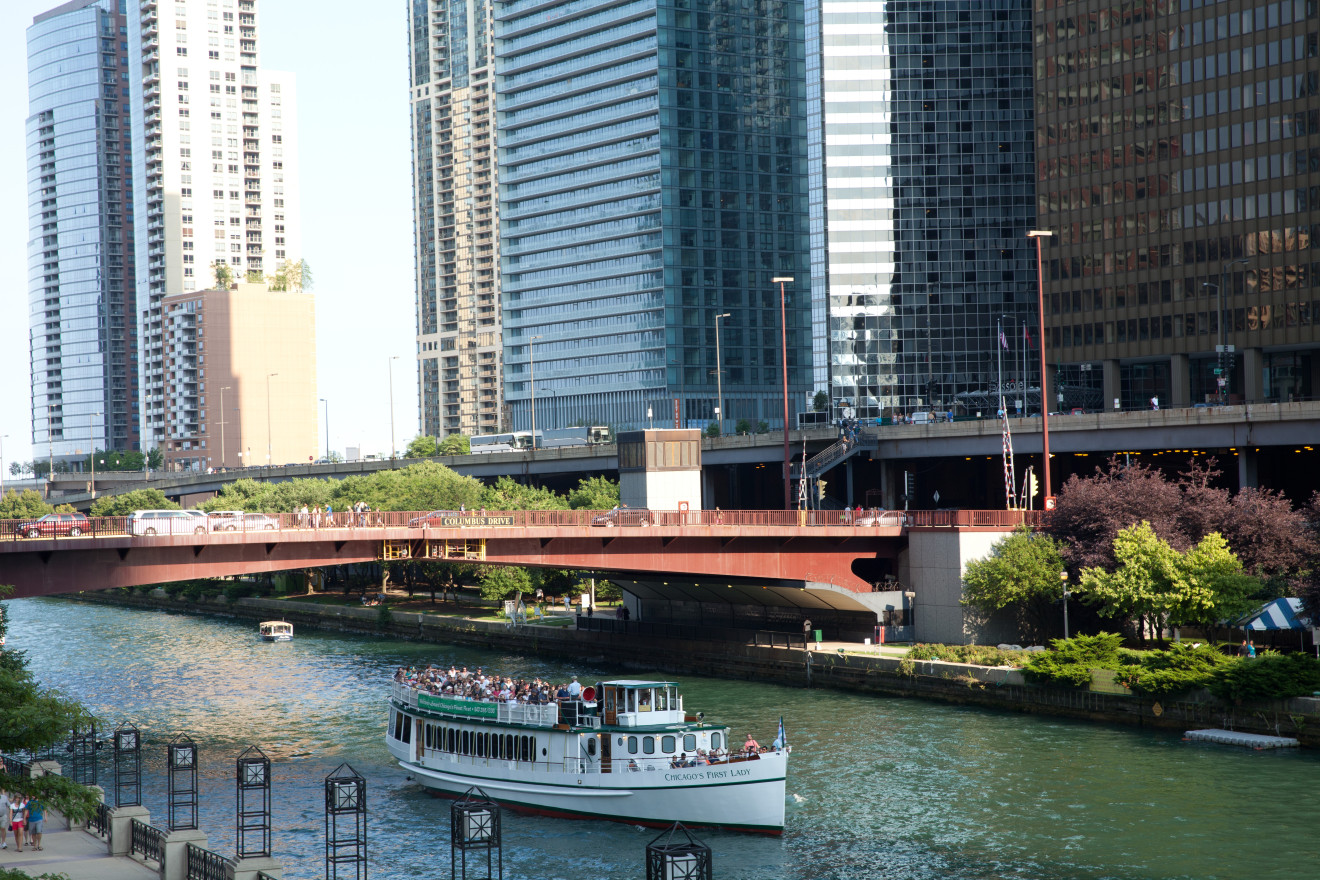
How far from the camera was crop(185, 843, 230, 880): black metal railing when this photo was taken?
32062 millimetres

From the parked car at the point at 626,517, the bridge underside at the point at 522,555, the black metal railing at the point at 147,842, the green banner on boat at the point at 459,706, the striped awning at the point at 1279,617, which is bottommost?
the green banner on boat at the point at 459,706

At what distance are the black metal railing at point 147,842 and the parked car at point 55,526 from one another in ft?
97.6

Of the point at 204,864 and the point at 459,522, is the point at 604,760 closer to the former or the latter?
the point at 204,864

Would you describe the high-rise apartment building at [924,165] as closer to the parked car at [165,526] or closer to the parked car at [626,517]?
the parked car at [626,517]

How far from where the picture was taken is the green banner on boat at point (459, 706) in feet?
190

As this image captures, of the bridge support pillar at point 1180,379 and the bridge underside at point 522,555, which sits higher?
the bridge support pillar at point 1180,379

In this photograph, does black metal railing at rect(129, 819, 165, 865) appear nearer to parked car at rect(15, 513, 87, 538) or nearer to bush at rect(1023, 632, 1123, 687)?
parked car at rect(15, 513, 87, 538)

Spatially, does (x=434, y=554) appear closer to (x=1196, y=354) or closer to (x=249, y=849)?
(x=249, y=849)

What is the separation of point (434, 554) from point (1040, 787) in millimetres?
34125

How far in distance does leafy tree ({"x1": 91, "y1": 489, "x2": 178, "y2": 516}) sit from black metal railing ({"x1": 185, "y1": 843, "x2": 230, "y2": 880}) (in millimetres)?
145309

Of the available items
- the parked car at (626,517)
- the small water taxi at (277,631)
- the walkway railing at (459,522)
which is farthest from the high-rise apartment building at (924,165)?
the parked car at (626,517)

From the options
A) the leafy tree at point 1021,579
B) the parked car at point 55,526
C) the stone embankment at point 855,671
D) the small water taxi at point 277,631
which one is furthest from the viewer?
the small water taxi at point 277,631

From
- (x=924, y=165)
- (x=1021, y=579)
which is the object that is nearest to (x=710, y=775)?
(x=1021, y=579)

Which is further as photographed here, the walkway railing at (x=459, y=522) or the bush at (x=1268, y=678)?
the walkway railing at (x=459, y=522)
